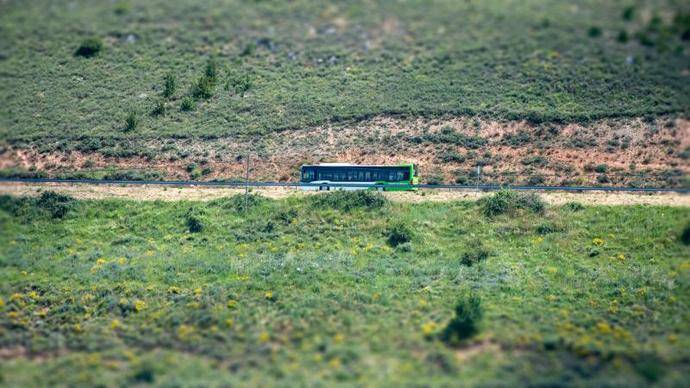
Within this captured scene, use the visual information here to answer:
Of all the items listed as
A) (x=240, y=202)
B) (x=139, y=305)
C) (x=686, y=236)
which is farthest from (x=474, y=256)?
(x=139, y=305)

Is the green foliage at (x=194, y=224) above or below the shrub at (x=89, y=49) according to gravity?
below

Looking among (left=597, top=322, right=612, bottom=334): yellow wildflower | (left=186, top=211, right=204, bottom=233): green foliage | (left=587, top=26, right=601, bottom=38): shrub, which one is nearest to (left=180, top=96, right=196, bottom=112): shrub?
(left=186, top=211, right=204, bottom=233): green foliage

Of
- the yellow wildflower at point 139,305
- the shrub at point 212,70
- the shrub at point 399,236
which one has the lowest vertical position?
the yellow wildflower at point 139,305

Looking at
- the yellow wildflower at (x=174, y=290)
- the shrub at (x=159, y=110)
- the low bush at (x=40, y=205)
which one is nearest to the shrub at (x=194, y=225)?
the yellow wildflower at (x=174, y=290)

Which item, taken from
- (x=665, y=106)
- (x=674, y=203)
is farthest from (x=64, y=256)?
(x=665, y=106)

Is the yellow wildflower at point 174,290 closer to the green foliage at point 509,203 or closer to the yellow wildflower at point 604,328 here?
the green foliage at point 509,203

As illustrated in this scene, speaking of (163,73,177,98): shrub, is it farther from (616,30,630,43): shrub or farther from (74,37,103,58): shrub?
(616,30,630,43): shrub
